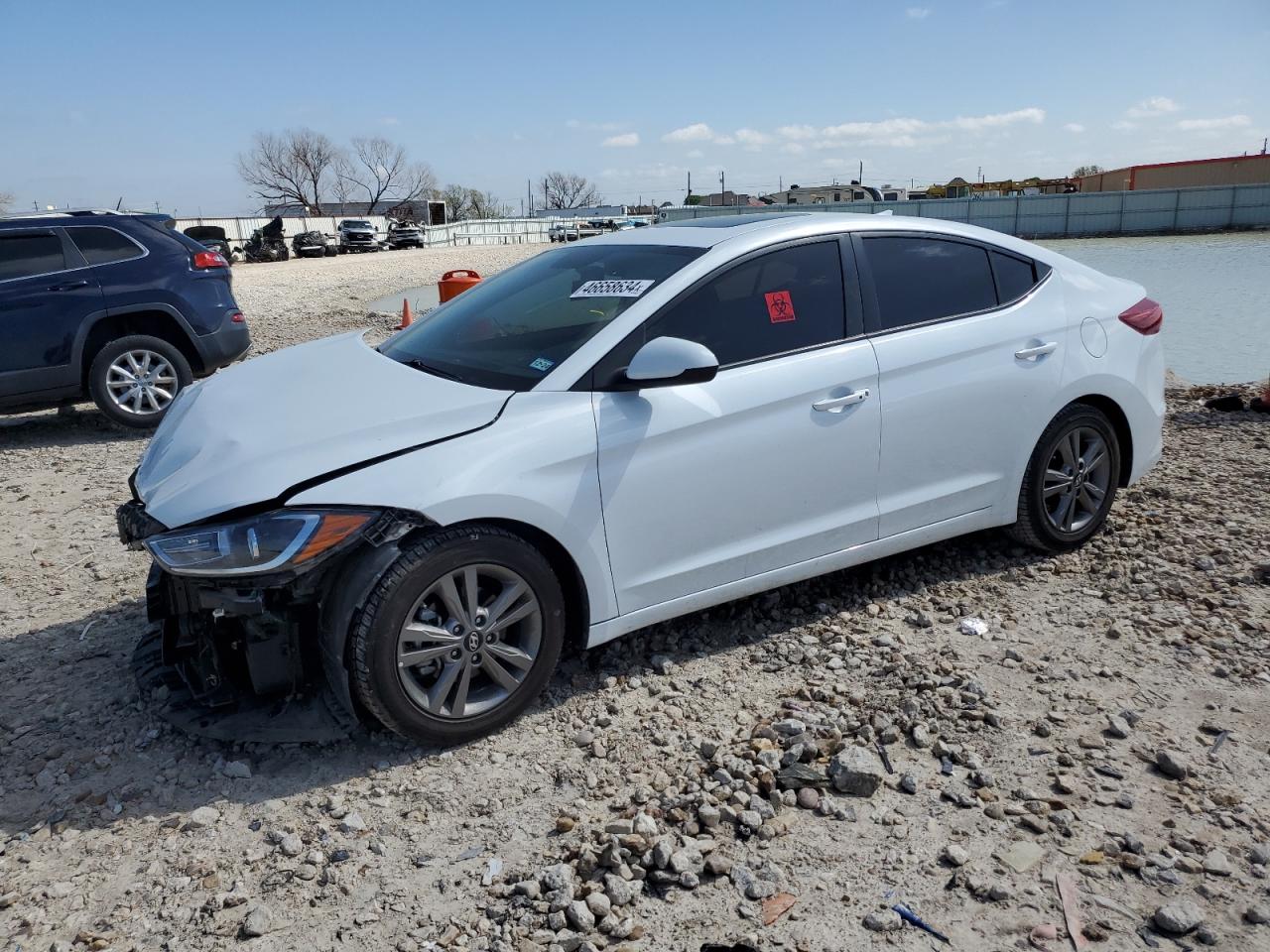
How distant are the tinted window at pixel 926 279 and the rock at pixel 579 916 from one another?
2669 mm

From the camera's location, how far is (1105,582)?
468cm

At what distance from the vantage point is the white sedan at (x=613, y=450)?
10.3 feet

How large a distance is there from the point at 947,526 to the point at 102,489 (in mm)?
5528

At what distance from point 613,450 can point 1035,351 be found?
7.38 feet

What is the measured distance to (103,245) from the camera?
8.30 metres

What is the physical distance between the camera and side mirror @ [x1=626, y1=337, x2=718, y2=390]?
3.40 meters

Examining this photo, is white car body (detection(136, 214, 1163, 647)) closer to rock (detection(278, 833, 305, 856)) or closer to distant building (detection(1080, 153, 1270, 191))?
rock (detection(278, 833, 305, 856))

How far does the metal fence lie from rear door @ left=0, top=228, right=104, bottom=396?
100 ft

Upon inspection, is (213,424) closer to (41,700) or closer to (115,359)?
(41,700)

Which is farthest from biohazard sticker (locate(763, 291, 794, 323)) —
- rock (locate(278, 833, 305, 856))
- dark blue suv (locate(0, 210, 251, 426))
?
dark blue suv (locate(0, 210, 251, 426))

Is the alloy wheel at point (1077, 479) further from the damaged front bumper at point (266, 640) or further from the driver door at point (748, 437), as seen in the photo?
the damaged front bumper at point (266, 640)

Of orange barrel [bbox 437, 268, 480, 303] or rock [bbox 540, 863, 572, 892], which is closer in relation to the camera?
rock [bbox 540, 863, 572, 892]

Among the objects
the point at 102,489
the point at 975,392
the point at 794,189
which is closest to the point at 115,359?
the point at 102,489

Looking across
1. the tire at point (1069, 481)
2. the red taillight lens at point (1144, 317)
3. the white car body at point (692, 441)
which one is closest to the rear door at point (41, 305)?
the white car body at point (692, 441)
